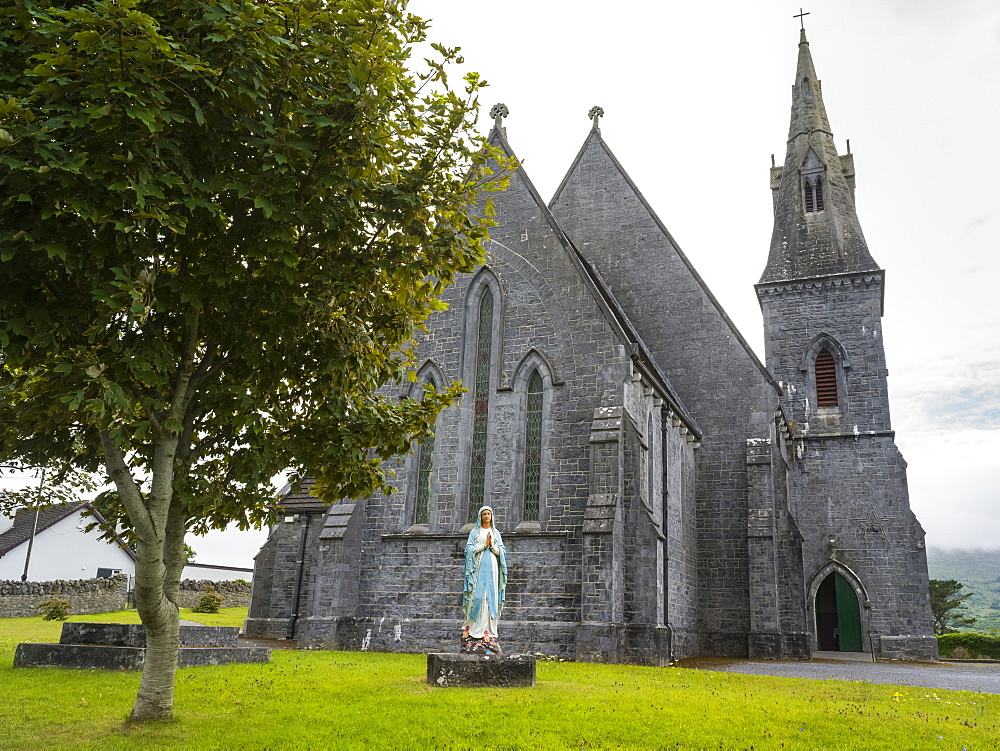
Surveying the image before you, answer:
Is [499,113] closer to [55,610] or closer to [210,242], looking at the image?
[210,242]

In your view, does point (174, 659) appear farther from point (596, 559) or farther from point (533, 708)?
point (596, 559)

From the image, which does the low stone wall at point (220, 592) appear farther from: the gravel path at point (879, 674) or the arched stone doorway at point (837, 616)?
the gravel path at point (879, 674)

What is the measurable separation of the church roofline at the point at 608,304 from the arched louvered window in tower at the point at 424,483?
5.13m

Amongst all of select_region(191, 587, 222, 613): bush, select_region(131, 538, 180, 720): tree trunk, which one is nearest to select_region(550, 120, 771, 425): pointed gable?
select_region(131, 538, 180, 720): tree trunk

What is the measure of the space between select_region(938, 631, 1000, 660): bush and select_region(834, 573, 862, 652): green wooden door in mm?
5593

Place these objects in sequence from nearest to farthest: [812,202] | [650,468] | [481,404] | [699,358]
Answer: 1. [650,468]
2. [481,404]
3. [699,358]
4. [812,202]

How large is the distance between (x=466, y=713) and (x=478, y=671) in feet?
7.48

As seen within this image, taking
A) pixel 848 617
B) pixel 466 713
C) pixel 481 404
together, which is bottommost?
pixel 466 713

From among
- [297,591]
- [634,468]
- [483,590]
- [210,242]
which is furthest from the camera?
[297,591]

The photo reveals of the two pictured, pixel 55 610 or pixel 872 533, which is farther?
pixel 872 533

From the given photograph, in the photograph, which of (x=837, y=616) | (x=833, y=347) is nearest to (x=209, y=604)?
(x=837, y=616)

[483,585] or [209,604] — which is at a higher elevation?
[483,585]

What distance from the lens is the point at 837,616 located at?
30891 mm

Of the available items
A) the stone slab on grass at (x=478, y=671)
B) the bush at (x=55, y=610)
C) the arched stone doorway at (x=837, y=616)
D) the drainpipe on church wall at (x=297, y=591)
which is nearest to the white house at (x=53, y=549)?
the bush at (x=55, y=610)
